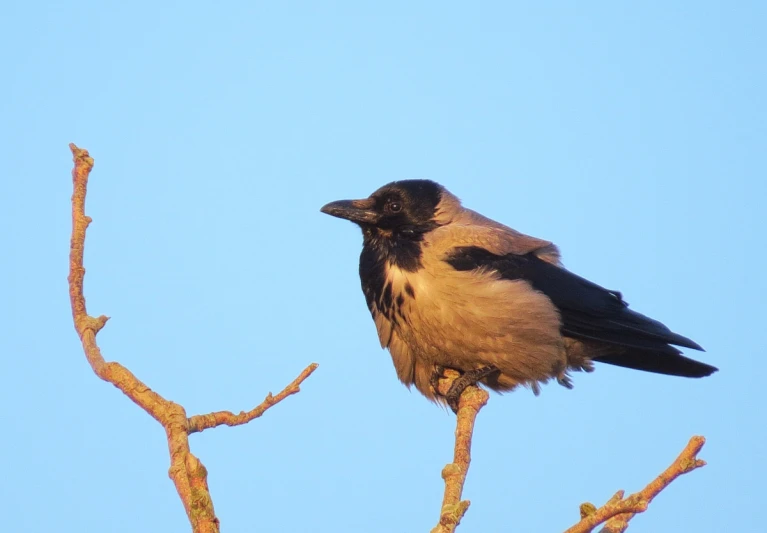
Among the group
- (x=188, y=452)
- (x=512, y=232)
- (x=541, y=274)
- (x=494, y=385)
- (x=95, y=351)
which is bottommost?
(x=188, y=452)

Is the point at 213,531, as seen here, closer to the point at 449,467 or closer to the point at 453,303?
the point at 449,467

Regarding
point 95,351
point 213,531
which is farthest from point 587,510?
point 95,351

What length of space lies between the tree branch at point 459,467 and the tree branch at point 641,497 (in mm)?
355

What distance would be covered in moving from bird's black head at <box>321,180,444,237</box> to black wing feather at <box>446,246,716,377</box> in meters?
0.55

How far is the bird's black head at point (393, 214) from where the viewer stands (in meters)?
7.02

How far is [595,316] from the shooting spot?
709 cm

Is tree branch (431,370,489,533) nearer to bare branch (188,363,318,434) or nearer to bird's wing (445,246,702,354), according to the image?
bare branch (188,363,318,434)

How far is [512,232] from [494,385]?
126 centimetres

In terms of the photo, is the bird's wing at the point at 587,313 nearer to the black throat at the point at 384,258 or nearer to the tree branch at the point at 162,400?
the black throat at the point at 384,258

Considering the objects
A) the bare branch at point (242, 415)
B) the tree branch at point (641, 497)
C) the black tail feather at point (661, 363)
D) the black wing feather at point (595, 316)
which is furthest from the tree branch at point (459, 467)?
the black tail feather at point (661, 363)

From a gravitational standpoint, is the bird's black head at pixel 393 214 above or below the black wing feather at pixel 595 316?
above

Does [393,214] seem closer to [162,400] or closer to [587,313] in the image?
[587,313]

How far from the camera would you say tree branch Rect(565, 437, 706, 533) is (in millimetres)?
2895

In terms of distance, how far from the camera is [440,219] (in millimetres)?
7184
